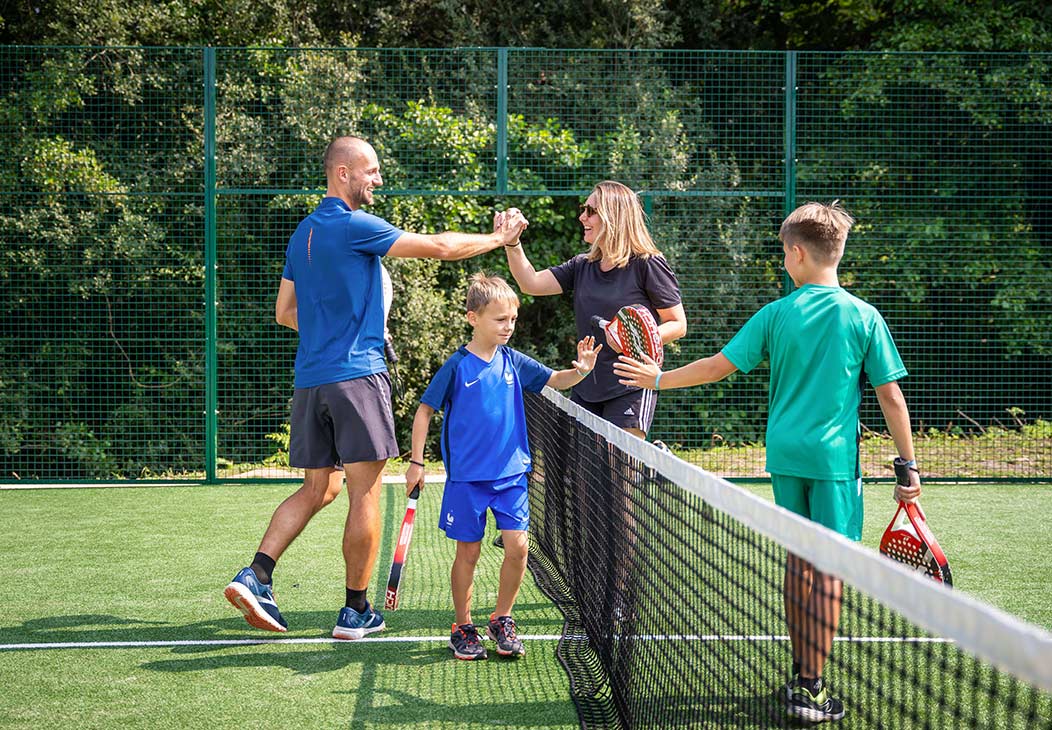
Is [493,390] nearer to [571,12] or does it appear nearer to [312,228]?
[312,228]

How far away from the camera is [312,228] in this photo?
4836 millimetres

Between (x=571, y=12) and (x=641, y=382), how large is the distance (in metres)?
11.5

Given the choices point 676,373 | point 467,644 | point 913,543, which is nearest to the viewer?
point 913,543

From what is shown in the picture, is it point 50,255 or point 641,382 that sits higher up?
point 50,255

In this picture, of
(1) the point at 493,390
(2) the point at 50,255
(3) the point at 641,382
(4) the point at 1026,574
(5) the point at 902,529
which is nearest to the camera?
(5) the point at 902,529

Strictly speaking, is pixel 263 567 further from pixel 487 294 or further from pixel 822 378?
pixel 822 378

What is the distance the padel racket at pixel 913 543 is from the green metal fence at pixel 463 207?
6.44 meters

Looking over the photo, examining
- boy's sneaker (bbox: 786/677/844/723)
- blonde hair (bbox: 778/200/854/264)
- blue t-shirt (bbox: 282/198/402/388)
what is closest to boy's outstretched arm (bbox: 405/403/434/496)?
blue t-shirt (bbox: 282/198/402/388)

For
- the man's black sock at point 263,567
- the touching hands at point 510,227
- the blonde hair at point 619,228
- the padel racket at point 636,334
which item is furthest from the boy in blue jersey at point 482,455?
the man's black sock at point 263,567

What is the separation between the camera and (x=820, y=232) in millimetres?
3748

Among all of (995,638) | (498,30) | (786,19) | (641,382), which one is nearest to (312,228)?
(641,382)

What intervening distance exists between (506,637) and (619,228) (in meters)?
1.82

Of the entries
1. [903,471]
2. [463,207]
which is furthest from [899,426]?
[463,207]

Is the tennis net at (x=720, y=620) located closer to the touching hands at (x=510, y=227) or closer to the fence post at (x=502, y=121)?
the touching hands at (x=510, y=227)
